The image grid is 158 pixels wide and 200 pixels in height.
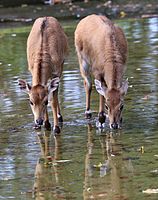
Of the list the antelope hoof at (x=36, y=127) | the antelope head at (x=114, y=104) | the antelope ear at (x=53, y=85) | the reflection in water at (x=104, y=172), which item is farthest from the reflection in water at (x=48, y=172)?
the antelope head at (x=114, y=104)

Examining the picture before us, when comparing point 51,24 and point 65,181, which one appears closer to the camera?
point 65,181

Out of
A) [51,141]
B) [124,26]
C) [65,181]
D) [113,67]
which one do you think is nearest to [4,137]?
[51,141]

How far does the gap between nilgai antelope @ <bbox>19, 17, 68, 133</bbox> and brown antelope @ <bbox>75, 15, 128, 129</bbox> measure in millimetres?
411

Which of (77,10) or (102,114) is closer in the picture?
(102,114)

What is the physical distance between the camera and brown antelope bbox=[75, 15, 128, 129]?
11.1m

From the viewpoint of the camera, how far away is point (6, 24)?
27.8 metres

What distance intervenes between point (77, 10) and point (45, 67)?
60.2 ft

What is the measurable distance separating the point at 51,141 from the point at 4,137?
72 cm

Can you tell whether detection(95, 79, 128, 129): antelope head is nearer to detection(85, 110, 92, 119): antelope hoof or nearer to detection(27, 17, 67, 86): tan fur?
detection(27, 17, 67, 86): tan fur

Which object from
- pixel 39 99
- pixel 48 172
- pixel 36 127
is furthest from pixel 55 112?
pixel 48 172

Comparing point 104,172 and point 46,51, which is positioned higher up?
point 46,51

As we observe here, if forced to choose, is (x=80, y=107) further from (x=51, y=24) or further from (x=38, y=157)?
(x=38, y=157)

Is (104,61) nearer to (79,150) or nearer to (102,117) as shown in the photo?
(102,117)

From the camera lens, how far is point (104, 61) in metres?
11.7
